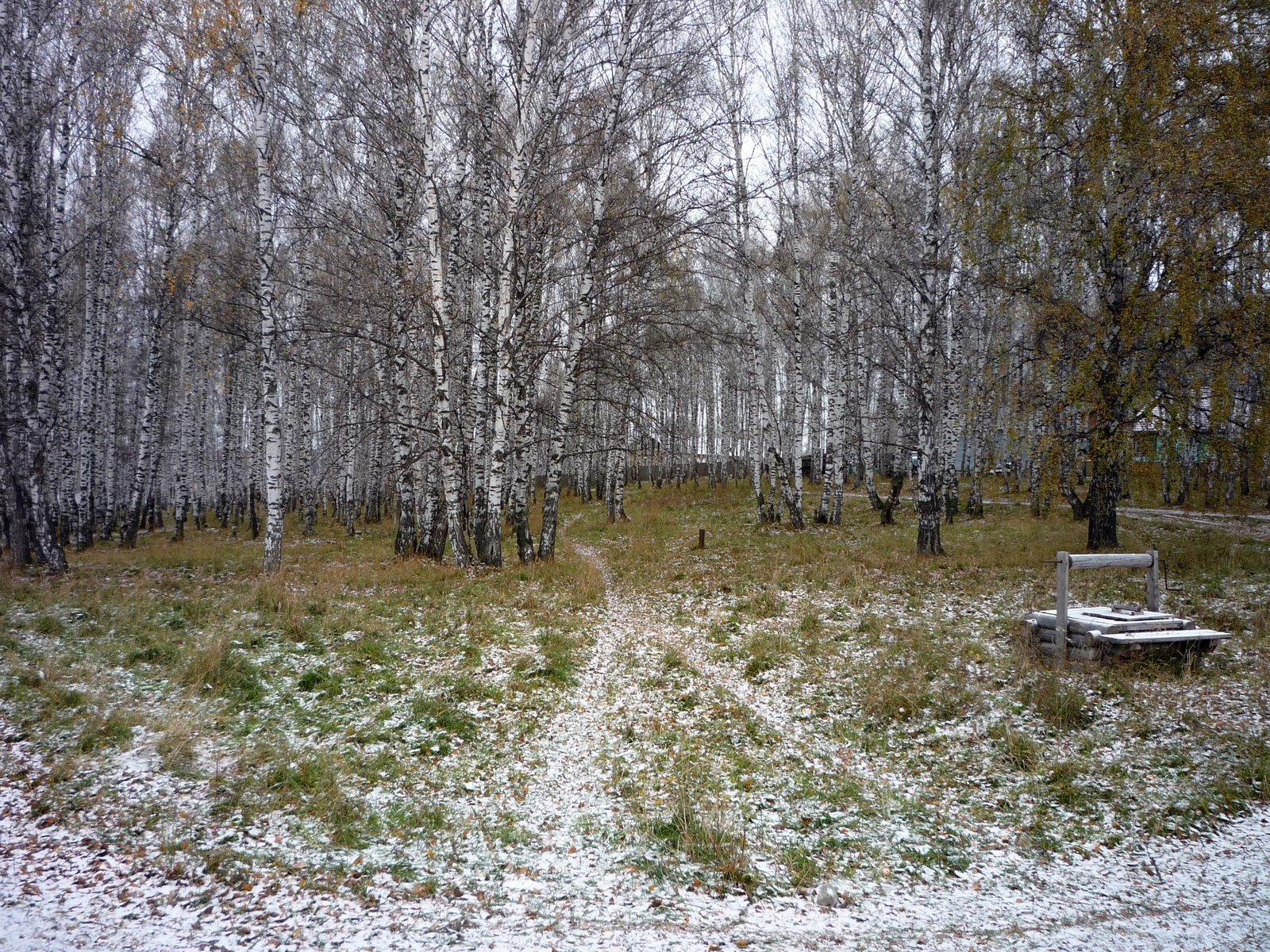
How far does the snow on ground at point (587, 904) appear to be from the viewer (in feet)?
11.8

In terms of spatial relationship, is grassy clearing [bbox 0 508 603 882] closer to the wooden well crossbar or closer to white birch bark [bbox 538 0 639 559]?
white birch bark [bbox 538 0 639 559]

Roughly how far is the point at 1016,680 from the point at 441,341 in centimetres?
1068

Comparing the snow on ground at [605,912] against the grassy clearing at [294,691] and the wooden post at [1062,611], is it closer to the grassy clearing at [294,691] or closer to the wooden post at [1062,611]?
the grassy clearing at [294,691]

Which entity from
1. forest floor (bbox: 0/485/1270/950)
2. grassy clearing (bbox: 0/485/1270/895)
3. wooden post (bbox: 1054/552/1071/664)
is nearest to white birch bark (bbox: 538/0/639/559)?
grassy clearing (bbox: 0/485/1270/895)

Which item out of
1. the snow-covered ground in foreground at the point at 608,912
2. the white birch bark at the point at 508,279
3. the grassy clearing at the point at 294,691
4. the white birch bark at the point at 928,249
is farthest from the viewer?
the white birch bark at the point at 928,249

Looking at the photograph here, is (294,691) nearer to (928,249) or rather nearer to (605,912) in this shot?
(605,912)

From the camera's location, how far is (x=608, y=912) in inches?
153

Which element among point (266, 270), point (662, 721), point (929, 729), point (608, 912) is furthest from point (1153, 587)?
point (266, 270)

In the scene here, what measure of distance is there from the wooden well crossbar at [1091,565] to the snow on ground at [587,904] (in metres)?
3.02

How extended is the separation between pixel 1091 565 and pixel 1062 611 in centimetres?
69

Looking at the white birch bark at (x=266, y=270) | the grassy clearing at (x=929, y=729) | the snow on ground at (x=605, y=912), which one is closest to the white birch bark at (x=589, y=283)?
the grassy clearing at (x=929, y=729)

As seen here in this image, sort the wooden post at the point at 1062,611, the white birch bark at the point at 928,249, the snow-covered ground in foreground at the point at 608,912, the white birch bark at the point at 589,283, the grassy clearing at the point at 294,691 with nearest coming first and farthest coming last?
1. the snow-covered ground in foreground at the point at 608,912
2. the grassy clearing at the point at 294,691
3. the wooden post at the point at 1062,611
4. the white birch bark at the point at 589,283
5. the white birch bark at the point at 928,249

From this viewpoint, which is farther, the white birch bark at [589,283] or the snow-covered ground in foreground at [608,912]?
the white birch bark at [589,283]

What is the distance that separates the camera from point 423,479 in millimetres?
15039
